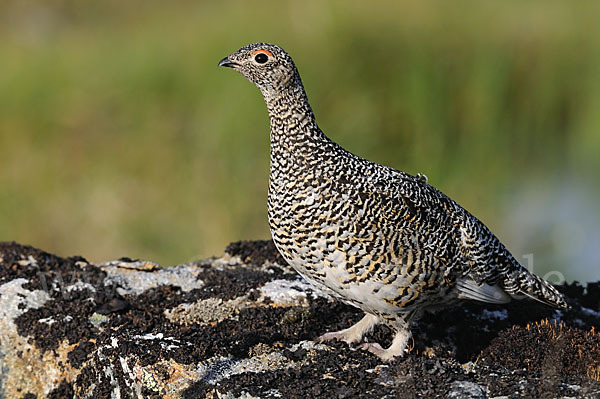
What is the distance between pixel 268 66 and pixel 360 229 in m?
1.01

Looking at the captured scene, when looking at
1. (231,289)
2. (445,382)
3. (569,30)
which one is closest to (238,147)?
(231,289)

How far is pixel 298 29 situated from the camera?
8383 mm

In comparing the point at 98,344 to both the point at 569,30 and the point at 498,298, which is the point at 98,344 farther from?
the point at 569,30

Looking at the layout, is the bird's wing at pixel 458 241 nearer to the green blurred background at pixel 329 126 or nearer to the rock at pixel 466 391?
the rock at pixel 466 391

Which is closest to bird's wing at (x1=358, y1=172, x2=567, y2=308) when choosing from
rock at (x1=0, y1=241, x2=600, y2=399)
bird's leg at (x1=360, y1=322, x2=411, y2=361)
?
rock at (x1=0, y1=241, x2=600, y2=399)

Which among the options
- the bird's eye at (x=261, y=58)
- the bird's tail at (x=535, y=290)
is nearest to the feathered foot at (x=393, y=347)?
the bird's tail at (x=535, y=290)

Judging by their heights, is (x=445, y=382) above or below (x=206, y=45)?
below

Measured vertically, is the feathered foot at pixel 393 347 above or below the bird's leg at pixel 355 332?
below

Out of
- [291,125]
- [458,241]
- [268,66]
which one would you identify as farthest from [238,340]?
[268,66]

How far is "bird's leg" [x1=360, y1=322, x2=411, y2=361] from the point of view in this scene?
3.82 m

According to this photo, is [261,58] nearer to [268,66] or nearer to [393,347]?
[268,66]

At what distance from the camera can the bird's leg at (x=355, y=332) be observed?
3986mm

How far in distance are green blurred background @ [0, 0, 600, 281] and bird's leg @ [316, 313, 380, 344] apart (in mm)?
3260

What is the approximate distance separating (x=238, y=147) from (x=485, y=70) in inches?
110
